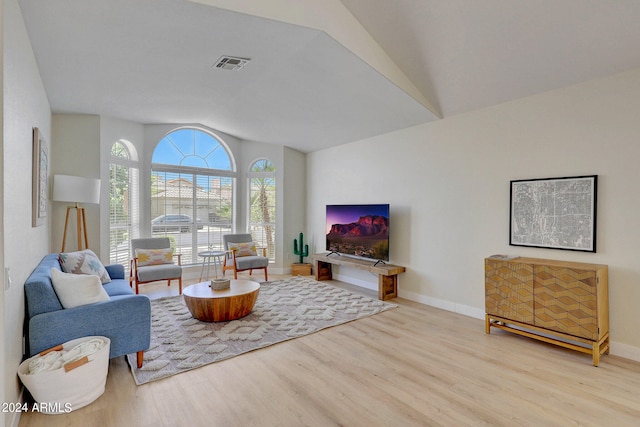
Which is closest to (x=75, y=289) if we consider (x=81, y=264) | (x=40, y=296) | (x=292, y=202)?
(x=40, y=296)

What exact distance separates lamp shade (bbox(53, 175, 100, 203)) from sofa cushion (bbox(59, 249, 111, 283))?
784mm

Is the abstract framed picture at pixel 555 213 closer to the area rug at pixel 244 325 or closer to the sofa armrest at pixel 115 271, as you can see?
the area rug at pixel 244 325

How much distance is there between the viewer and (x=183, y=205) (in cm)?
609

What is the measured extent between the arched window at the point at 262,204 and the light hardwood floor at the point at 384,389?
11.9 ft

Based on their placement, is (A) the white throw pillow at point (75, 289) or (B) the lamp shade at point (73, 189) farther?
(B) the lamp shade at point (73, 189)

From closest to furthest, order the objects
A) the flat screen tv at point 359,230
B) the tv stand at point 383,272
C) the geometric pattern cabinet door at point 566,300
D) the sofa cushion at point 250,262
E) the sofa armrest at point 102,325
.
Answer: the sofa armrest at point 102,325
the geometric pattern cabinet door at point 566,300
the tv stand at point 383,272
the flat screen tv at point 359,230
the sofa cushion at point 250,262

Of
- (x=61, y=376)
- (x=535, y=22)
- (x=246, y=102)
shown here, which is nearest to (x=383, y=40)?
(x=535, y=22)

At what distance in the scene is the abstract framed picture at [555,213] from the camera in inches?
118

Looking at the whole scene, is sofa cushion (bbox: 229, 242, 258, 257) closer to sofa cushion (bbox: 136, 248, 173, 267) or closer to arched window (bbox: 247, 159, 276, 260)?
arched window (bbox: 247, 159, 276, 260)

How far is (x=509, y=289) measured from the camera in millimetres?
3203

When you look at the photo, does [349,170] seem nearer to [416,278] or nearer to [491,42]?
[416,278]

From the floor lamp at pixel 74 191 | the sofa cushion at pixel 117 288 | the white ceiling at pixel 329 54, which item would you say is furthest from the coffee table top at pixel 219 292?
the white ceiling at pixel 329 54

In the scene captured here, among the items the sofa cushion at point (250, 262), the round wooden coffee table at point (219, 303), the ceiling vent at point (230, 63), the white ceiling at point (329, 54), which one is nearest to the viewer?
the white ceiling at point (329, 54)

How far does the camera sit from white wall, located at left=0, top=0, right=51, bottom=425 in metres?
1.75
